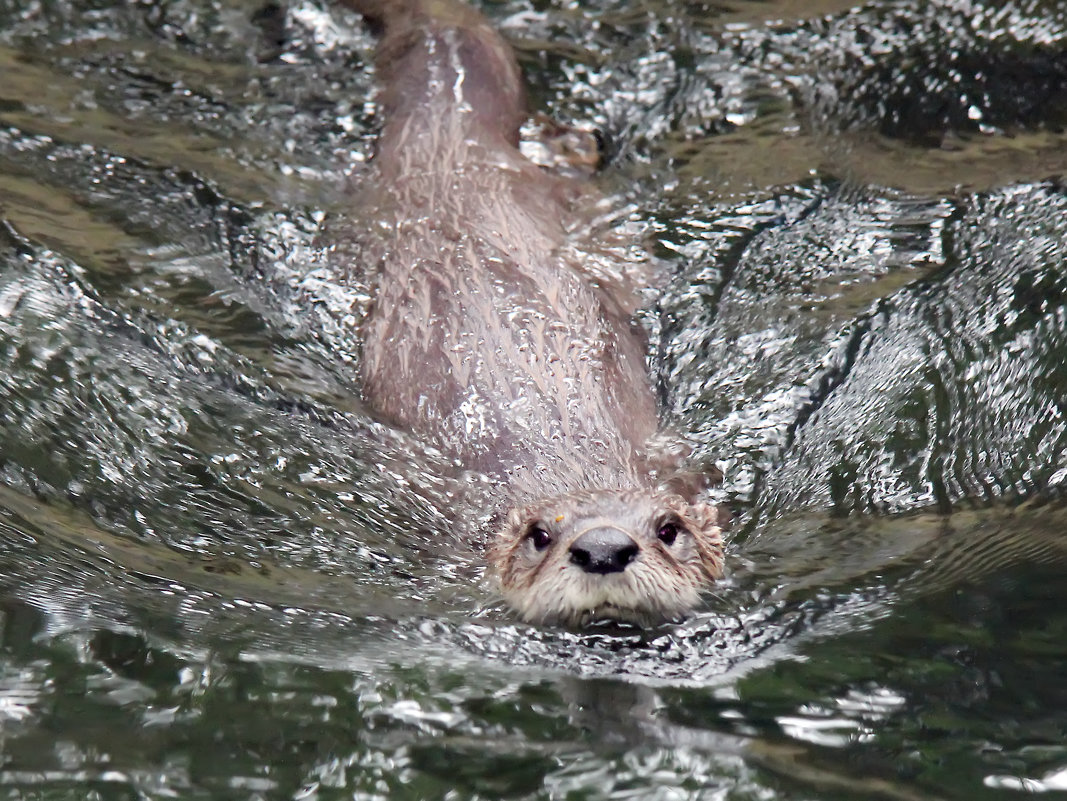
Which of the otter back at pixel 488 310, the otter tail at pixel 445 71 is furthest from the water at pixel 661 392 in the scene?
the otter tail at pixel 445 71

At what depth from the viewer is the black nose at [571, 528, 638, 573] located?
3.48 m

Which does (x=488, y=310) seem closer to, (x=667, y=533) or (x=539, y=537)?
(x=539, y=537)

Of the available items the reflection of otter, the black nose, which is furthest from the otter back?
the black nose

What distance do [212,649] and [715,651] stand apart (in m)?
1.29

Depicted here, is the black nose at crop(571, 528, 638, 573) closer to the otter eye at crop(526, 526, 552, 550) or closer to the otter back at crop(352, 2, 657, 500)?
the otter eye at crop(526, 526, 552, 550)

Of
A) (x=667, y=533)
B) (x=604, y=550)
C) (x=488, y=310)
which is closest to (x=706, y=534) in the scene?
(x=667, y=533)

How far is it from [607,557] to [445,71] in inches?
116

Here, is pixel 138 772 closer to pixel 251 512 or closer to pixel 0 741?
pixel 0 741

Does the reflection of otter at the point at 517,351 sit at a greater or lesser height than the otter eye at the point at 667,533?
greater

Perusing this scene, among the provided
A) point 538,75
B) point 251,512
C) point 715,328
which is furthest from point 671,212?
point 251,512

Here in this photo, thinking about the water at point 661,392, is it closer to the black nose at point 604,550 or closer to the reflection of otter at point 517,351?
the reflection of otter at point 517,351

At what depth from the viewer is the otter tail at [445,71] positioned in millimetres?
5656

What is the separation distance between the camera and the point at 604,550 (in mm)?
3475

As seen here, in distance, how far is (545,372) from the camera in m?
4.47
